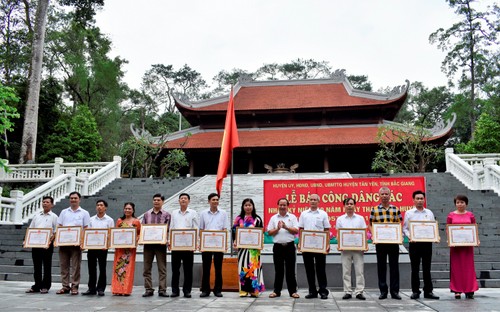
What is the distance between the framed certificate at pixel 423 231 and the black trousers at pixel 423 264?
16 centimetres

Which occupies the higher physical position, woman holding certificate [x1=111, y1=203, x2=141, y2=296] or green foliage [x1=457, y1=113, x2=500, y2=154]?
green foliage [x1=457, y1=113, x2=500, y2=154]

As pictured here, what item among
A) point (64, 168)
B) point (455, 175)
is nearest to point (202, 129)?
point (64, 168)

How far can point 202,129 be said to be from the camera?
2286cm

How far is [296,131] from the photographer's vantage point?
21.6 metres

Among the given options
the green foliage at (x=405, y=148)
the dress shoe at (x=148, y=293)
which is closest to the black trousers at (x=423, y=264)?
the dress shoe at (x=148, y=293)

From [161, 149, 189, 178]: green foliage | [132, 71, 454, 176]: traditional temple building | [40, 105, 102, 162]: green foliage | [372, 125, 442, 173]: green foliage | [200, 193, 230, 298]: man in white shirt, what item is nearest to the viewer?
[200, 193, 230, 298]: man in white shirt

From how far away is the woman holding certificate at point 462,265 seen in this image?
17.8 feet

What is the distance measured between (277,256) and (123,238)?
2173mm

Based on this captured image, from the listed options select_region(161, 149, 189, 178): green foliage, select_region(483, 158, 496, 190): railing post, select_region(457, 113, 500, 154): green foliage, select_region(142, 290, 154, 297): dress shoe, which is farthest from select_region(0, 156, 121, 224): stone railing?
select_region(457, 113, 500, 154): green foliage

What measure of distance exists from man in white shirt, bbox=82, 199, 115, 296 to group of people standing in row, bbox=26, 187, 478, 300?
1 cm

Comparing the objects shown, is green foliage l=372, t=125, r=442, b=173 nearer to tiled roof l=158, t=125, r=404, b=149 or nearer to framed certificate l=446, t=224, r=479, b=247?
tiled roof l=158, t=125, r=404, b=149

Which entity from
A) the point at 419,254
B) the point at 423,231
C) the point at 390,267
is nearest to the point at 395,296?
the point at 390,267

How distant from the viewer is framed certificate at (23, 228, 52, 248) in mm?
6027

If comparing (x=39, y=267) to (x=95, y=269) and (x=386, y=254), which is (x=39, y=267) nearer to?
(x=95, y=269)
